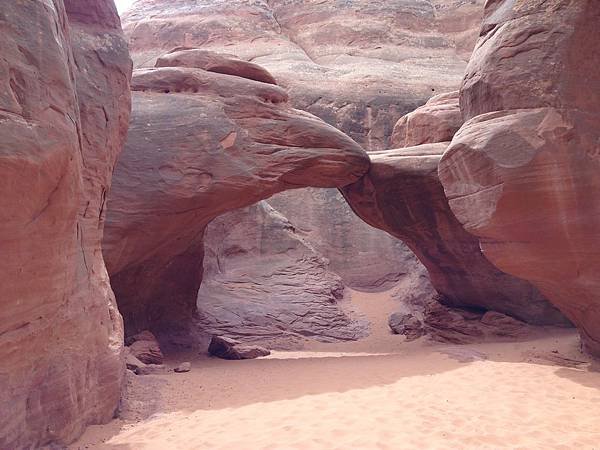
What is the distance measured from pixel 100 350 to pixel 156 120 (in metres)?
4.42

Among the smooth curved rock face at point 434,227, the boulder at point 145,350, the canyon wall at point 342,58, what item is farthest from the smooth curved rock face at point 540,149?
the canyon wall at point 342,58

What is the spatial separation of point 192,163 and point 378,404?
4.80 meters

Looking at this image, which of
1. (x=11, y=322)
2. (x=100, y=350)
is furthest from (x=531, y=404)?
(x=11, y=322)

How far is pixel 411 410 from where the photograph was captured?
527 centimetres

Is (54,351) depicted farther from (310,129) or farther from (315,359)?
(310,129)

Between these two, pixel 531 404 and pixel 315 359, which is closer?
pixel 531 404

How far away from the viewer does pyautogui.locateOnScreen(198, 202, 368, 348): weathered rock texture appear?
12.1 m

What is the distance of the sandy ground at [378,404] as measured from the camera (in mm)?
4516

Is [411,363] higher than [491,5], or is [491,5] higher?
[491,5]

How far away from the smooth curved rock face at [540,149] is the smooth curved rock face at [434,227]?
318cm

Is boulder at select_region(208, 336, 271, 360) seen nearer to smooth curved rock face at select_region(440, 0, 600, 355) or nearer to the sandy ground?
the sandy ground

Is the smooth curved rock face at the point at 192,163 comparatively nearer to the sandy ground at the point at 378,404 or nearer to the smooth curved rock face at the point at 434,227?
the smooth curved rock face at the point at 434,227

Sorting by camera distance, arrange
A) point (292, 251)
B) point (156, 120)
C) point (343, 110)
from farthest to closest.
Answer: point (343, 110)
point (292, 251)
point (156, 120)

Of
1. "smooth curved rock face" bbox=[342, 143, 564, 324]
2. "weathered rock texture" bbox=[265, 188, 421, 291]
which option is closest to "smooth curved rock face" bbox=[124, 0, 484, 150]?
"weathered rock texture" bbox=[265, 188, 421, 291]
